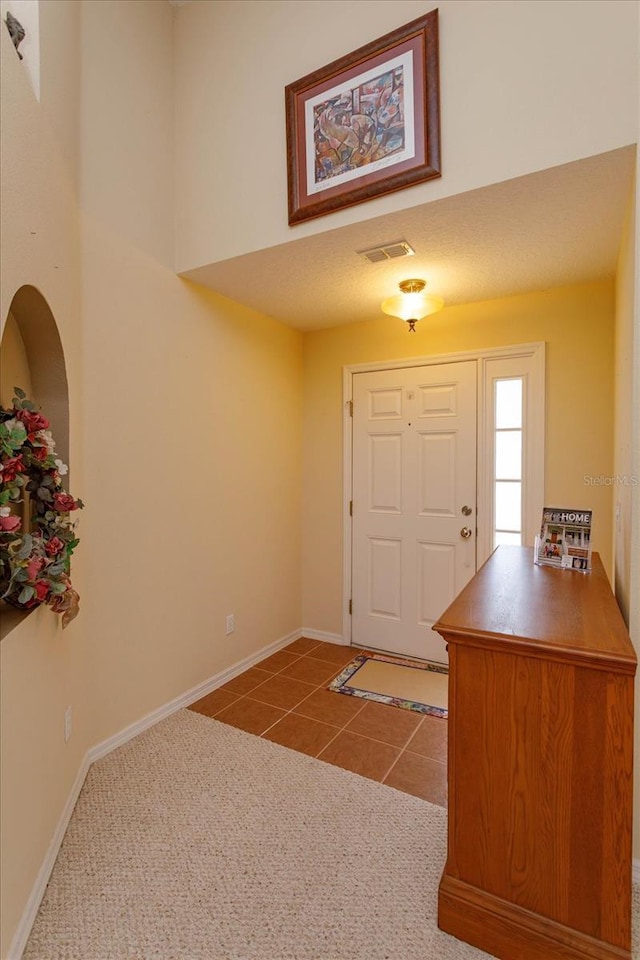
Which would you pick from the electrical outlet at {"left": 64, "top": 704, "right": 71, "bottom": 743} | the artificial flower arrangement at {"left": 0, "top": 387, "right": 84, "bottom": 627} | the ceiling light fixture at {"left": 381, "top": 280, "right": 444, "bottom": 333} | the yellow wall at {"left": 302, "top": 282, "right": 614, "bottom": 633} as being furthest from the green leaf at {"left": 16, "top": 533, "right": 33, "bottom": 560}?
the yellow wall at {"left": 302, "top": 282, "right": 614, "bottom": 633}

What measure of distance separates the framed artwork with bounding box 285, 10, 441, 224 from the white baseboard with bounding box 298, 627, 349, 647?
9.22 ft

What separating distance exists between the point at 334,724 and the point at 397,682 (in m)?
0.63

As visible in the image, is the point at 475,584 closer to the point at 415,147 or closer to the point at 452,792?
the point at 452,792

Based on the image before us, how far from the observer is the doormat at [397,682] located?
263cm

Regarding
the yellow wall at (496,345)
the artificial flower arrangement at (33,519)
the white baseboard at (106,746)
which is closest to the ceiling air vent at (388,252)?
the yellow wall at (496,345)

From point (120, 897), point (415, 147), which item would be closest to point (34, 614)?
point (120, 897)

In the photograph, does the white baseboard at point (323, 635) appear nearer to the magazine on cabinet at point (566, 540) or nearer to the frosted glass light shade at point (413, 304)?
the magazine on cabinet at point (566, 540)

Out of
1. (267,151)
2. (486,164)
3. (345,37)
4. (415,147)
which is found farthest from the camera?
(267,151)

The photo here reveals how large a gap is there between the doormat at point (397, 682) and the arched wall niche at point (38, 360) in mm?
2085

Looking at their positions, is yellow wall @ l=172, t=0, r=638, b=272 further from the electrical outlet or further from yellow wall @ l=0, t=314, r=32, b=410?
the electrical outlet

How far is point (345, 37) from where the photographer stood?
2.00 meters

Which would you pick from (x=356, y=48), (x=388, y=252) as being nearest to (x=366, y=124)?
(x=356, y=48)

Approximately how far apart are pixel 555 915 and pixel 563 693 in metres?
0.59

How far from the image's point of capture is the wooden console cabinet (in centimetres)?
115
